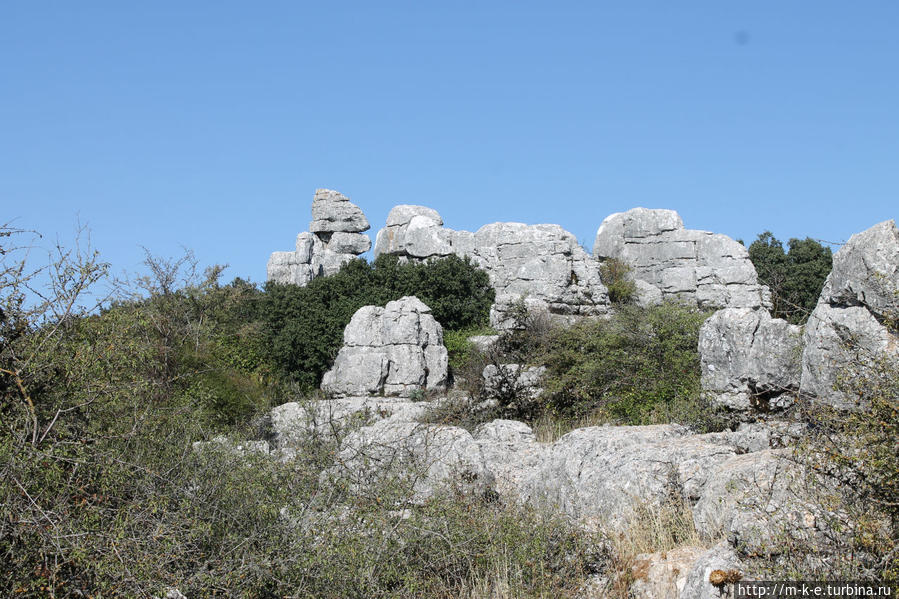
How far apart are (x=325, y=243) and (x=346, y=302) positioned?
11245 millimetres

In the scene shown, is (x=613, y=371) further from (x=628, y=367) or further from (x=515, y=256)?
(x=515, y=256)

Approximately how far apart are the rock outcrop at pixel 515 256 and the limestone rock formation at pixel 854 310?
17242mm

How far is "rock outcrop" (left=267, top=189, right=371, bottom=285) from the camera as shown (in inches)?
1442

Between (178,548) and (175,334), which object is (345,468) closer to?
(178,548)

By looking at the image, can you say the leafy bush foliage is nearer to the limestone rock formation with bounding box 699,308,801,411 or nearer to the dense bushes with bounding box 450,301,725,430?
the dense bushes with bounding box 450,301,725,430

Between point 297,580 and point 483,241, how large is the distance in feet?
83.9

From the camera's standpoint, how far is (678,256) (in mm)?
32250

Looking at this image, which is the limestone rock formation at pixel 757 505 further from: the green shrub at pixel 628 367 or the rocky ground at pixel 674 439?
the green shrub at pixel 628 367

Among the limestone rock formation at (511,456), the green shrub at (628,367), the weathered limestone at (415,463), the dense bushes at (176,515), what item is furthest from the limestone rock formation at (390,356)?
the dense bushes at (176,515)

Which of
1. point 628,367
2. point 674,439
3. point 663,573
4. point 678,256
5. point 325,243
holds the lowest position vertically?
point 663,573

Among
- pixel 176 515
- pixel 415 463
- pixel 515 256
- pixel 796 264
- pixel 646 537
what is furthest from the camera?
pixel 796 264

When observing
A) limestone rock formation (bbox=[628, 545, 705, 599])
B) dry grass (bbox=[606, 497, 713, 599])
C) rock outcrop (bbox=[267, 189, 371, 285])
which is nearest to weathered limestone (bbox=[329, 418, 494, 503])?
dry grass (bbox=[606, 497, 713, 599])

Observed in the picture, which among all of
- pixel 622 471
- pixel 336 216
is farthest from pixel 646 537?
pixel 336 216

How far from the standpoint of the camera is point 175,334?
20000mm
